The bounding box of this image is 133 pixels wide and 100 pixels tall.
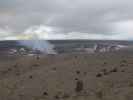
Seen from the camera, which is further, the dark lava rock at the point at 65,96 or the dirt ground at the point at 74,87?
the dark lava rock at the point at 65,96

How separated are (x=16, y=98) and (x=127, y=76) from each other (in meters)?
10.5

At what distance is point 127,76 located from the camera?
3195 centimetres

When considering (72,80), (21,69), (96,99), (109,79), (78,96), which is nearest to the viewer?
(96,99)

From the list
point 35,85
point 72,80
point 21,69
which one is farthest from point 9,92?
point 21,69

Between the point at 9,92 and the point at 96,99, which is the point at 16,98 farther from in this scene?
the point at 96,99

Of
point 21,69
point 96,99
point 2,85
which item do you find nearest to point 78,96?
point 96,99

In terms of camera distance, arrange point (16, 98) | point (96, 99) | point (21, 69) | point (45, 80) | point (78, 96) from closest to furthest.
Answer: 1. point (96, 99)
2. point (78, 96)
3. point (16, 98)
4. point (45, 80)
5. point (21, 69)

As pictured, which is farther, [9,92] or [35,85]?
[35,85]

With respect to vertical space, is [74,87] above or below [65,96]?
above

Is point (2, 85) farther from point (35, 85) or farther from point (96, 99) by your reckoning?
point (96, 99)

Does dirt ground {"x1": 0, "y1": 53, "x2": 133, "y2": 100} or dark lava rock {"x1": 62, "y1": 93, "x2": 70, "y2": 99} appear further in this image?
dark lava rock {"x1": 62, "y1": 93, "x2": 70, "y2": 99}

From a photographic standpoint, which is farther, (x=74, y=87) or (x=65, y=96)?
(x=74, y=87)

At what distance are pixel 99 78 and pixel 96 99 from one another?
9776 mm

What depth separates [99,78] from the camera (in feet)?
108
